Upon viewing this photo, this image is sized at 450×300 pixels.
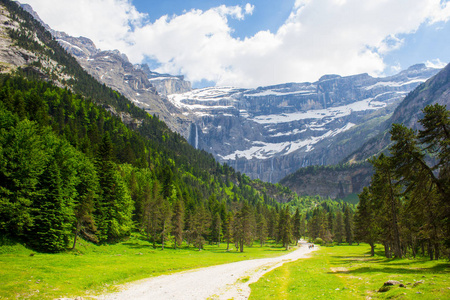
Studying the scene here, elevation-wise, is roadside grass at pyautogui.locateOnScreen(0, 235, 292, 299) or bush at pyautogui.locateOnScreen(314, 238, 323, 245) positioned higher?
roadside grass at pyautogui.locateOnScreen(0, 235, 292, 299)

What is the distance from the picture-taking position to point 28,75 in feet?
456

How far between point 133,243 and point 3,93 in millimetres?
43446

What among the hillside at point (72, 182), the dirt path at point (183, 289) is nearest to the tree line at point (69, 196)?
the hillside at point (72, 182)

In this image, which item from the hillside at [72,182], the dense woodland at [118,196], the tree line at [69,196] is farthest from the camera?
the hillside at [72,182]

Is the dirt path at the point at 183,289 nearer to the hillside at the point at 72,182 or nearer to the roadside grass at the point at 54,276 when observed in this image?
the roadside grass at the point at 54,276

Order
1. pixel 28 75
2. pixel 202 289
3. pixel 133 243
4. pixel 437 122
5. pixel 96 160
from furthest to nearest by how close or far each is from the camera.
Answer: pixel 28 75 → pixel 133 243 → pixel 96 160 → pixel 437 122 → pixel 202 289

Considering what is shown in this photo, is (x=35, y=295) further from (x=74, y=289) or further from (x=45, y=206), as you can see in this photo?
(x=45, y=206)

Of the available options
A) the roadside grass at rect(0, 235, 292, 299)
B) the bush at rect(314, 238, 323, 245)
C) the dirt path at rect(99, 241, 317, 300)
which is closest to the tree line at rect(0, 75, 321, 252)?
the roadside grass at rect(0, 235, 292, 299)

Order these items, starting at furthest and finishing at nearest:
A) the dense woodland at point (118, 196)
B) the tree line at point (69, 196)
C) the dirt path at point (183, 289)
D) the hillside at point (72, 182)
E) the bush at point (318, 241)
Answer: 1. the bush at point (318, 241)
2. the hillside at point (72, 182)
3. the tree line at point (69, 196)
4. the dense woodland at point (118, 196)
5. the dirt path at point (183, 289)

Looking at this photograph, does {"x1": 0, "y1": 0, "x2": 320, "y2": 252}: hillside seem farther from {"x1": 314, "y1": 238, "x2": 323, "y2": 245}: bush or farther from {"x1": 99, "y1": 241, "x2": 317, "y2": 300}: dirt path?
{"x1": 314, "y1": 238, "x2": 323, "y2": 245}: bush

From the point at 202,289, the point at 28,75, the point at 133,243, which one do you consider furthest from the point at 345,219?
the point at 28,75

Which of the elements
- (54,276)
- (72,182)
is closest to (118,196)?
(72,182)

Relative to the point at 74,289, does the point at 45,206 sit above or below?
above

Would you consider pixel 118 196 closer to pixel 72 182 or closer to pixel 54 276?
pixel 72 182
